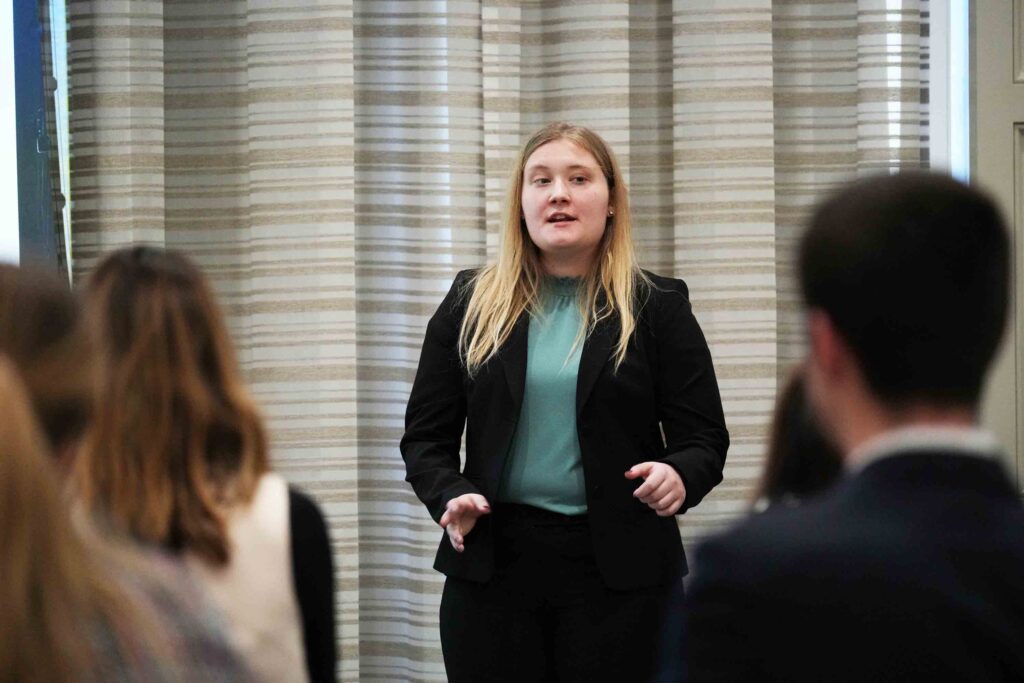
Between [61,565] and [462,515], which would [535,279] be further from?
[61,565]

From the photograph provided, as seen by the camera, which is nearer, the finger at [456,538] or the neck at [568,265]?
the finger at [456,538]

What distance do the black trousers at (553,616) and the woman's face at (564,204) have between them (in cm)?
48

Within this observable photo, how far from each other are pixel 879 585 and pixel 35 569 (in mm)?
562

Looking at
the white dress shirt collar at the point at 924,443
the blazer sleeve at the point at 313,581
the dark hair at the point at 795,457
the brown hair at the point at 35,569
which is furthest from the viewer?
the blazer sleeve at the point at 313,581

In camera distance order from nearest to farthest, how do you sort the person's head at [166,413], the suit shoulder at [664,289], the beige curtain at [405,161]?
the person's head at [166,413], the suit shoulder at [664,289], the beige curtain at [405,161]

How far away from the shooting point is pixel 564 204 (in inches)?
90.0

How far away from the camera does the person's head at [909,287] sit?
922mm

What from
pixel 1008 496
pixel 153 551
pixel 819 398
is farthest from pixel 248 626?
pixel 1008 496

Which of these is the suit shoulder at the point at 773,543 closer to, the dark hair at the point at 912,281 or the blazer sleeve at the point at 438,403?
the dark hair at the point at 912,281

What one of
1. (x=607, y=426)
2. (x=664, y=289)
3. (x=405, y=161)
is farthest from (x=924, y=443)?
(x=405, y=161)

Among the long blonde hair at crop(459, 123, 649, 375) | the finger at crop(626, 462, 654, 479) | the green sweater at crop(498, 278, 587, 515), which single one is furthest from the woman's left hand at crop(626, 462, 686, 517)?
the long blonde hair at crop(459, 123, 649, 375)

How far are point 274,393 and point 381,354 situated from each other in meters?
0.28

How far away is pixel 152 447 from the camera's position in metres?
1.19

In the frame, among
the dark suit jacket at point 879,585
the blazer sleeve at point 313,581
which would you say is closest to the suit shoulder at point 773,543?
the dark suit jacket at point 879,585
